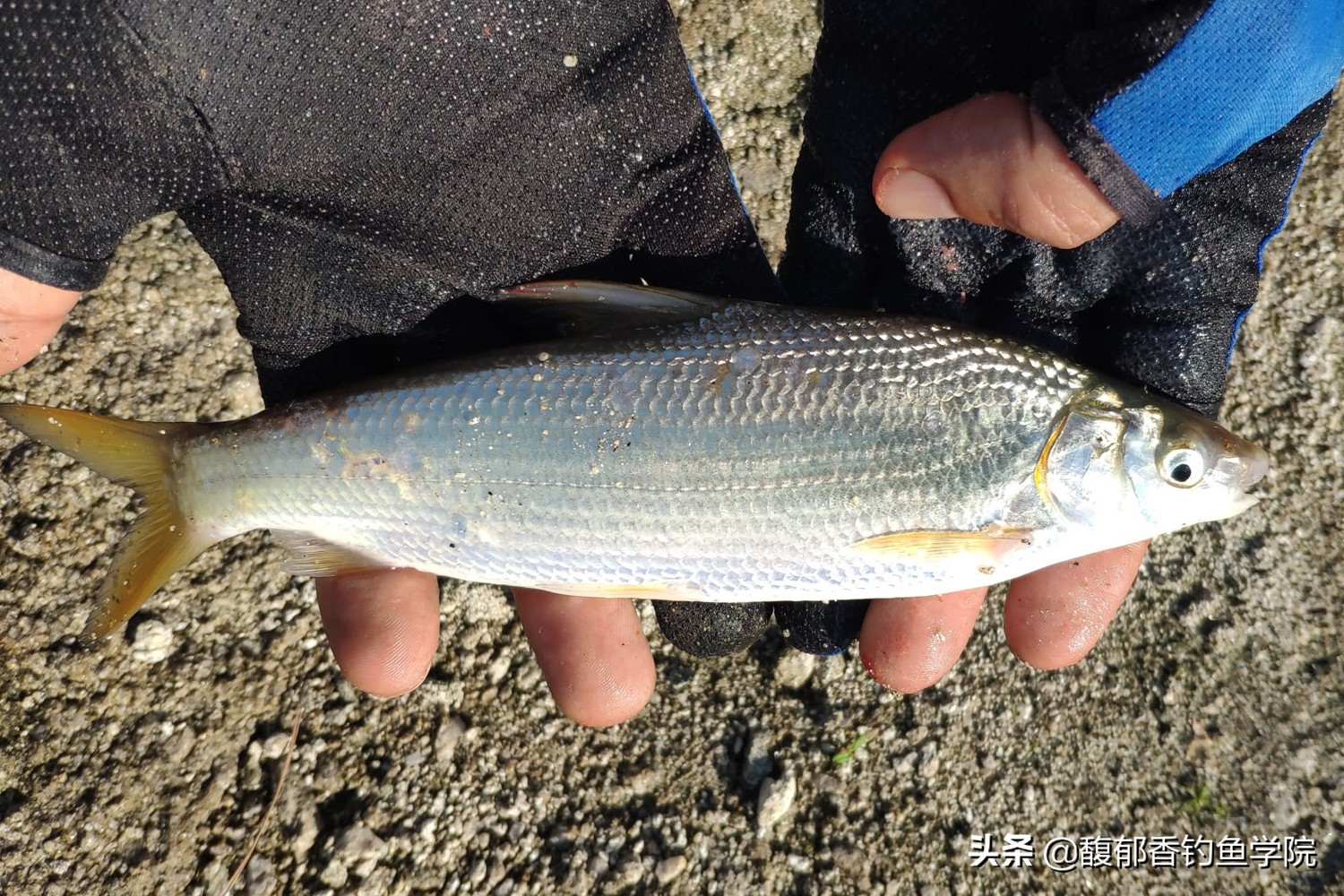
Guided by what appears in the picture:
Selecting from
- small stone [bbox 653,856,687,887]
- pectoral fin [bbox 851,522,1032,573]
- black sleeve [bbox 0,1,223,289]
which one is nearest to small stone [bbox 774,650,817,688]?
small stone [bbox 653,856,687,887]

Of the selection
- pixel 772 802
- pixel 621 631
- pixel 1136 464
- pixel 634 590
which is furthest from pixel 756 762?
pixel 1136 464

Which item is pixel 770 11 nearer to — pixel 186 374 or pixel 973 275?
pixel 973 275

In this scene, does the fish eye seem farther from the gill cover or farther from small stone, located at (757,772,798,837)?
small stone, located at (757,772,798,837)

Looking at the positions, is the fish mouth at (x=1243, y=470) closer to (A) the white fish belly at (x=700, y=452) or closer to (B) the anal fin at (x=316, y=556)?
(A) the white fish belly at (x=700, y=452)

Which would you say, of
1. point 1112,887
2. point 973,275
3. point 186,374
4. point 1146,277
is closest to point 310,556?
point 186,374

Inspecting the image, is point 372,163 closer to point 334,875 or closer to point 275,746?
point 275,746
